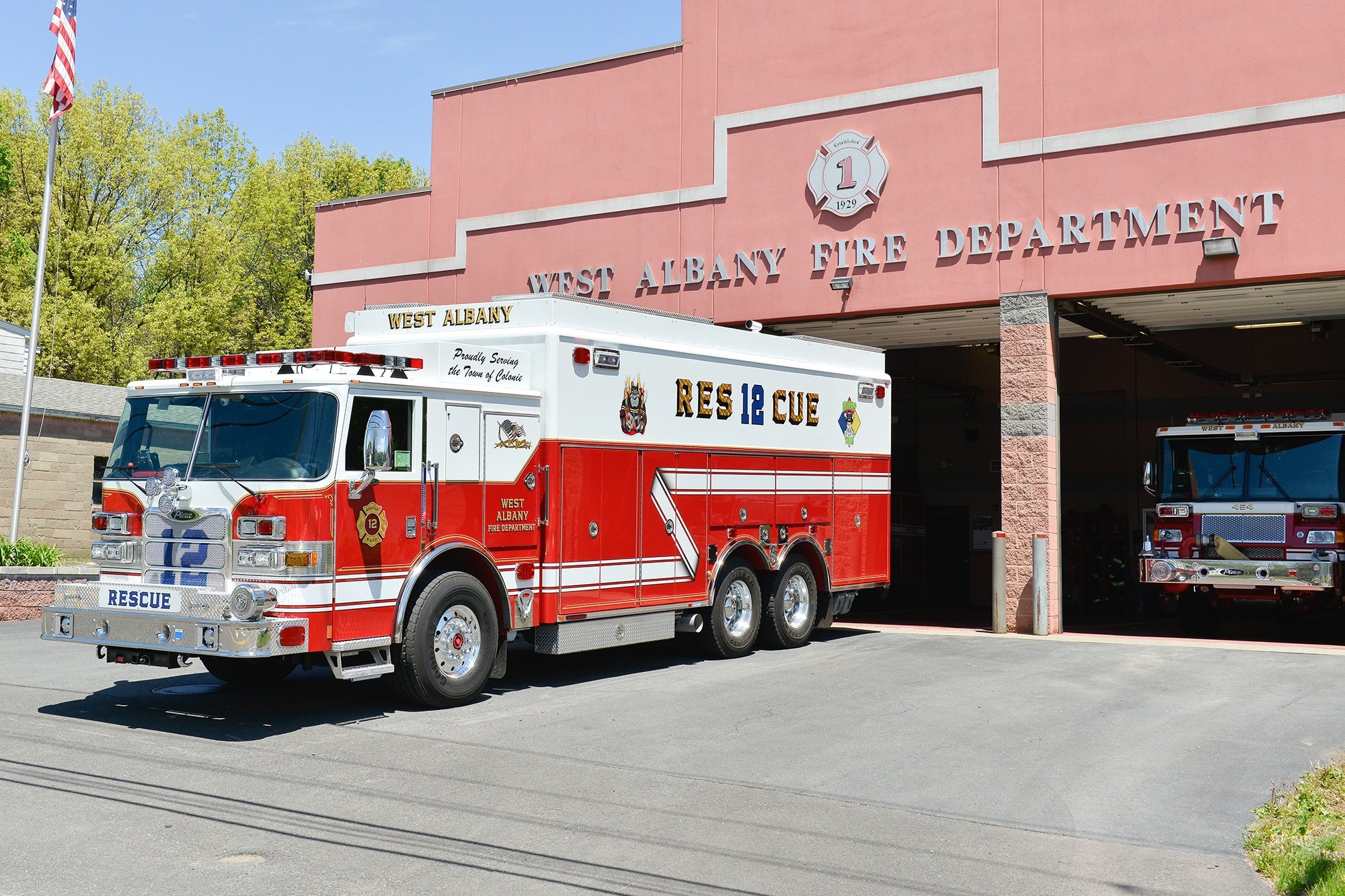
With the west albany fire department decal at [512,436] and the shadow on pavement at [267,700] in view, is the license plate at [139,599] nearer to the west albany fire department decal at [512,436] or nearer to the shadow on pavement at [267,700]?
the shadow on pavement at [267,700]

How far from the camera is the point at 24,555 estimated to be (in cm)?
1988

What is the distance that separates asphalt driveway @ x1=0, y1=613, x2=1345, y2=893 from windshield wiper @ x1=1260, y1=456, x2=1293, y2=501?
5216 millimetres

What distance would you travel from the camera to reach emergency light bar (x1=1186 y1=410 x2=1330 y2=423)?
18.5 meters

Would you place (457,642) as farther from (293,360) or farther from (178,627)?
(293,360)

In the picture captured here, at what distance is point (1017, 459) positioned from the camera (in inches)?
715

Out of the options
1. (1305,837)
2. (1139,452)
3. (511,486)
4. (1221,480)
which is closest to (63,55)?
(511,486)

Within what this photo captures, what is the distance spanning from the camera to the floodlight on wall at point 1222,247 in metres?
16.2

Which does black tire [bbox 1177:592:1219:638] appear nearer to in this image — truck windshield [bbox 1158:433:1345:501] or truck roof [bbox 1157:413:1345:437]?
truck windshield [bbox 1158:433:1345:501]

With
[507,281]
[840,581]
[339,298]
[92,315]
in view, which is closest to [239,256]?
[92,315]

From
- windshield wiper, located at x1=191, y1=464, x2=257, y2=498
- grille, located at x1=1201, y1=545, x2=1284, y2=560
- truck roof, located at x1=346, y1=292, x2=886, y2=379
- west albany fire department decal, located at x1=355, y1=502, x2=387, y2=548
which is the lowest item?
grille, located at x1=1201, y1=545, x2=1284, y2=560

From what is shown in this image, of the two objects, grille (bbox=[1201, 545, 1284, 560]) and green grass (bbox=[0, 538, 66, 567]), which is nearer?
grille (bbox=[1201, 545, 1284, 560])

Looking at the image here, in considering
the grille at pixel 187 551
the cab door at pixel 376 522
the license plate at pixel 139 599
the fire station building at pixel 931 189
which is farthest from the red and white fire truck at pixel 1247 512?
the license plate at pixel 139 599

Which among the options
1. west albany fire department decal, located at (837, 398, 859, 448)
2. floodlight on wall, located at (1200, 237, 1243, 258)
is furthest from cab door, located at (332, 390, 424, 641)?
floodlight on wall, located at (1200, 237, 1243, 258)

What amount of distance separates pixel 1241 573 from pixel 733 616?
7668 millimetres
